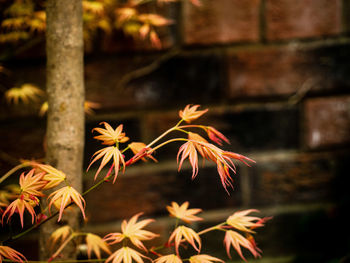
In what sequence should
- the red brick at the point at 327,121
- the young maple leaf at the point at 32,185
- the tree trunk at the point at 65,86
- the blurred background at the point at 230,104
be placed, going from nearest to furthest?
the young maple leaf at the point at 32,185, the tree trunk at the point at 65,86, the blurred background at the point at 230,104, the red brick at the point at 327,121

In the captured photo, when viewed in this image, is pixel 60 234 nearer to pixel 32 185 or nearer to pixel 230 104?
pixel 32 185

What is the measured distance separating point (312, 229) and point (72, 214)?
1.09 metres

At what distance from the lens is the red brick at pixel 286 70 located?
134 centimetres

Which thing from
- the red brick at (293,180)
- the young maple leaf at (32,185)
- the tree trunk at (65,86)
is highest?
the tree trunk at (65,86)

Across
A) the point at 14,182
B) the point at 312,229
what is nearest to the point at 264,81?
the point at 312,229

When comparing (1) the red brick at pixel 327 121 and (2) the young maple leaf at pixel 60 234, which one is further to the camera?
(1) the red brick at pixel 327 121

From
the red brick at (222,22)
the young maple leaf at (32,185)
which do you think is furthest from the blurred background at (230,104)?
the young maple leaf at (32,185)

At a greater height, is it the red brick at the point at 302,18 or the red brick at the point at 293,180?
the red brick at the point at 302,18

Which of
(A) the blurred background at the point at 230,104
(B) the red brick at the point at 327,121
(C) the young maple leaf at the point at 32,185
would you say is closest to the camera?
(C) the young maple leaf at the point at 32,185

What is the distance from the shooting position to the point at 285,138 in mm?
1391

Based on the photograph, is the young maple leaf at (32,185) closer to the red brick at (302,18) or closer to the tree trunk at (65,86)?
the tree trunk at (65,86)

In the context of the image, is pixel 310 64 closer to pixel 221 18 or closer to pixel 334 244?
pixel 221 18

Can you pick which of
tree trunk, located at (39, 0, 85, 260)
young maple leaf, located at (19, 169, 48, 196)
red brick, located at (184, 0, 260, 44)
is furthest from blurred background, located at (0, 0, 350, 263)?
young maple leaf, located at (19, 169, 48, 196)

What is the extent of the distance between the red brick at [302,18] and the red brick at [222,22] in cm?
7
